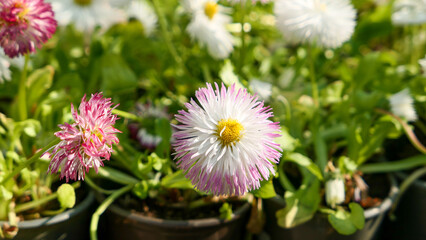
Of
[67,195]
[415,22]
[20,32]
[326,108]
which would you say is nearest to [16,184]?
[67,195]

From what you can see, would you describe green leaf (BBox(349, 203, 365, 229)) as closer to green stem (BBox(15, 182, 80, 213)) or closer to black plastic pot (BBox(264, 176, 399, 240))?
black plastic pot (BBox(264, 176, 399, 240))

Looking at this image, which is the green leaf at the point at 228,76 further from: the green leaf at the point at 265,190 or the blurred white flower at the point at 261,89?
the green leaf at the point at 265,190

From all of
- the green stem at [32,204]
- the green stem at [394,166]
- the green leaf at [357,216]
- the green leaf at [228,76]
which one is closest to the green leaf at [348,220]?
the green leaf at [357,216]

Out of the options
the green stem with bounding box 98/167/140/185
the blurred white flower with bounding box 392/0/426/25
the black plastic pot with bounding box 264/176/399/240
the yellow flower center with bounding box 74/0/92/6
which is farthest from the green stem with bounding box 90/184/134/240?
the blurred white flower with bounding box 392/0/426/25

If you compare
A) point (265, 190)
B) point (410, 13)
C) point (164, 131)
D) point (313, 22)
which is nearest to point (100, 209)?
point (164, 131)

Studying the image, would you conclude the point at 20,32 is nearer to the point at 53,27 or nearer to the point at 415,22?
the point at 53,27

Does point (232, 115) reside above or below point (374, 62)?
below
